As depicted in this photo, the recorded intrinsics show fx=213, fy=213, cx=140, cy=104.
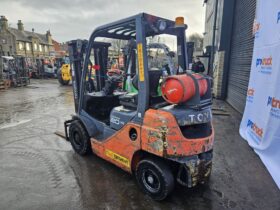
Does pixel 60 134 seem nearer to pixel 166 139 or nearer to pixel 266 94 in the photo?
pixel 166 139

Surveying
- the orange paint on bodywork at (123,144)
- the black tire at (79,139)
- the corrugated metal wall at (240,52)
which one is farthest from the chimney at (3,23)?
the orange paint on bodywork at (123,144)

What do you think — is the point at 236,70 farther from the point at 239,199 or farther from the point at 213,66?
the point at 239,199

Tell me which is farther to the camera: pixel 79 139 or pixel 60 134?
pixel 60 134

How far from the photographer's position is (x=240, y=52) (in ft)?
25.9

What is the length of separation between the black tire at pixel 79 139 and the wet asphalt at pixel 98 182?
0.14m

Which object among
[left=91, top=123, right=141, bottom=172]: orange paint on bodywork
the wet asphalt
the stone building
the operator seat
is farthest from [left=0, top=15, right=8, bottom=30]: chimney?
the operator seat

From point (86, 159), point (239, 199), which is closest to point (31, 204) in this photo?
point (86, 159)

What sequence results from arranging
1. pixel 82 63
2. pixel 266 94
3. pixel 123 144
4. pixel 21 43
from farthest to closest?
pixel 21 43, pixel 266 94, pixel 82 63, pixel 123 144

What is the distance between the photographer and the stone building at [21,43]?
34344 millimetres

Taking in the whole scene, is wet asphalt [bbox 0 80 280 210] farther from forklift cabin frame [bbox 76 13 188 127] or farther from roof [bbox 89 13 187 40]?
roof [bbox 89 13 187 40]

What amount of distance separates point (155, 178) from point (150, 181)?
101mm

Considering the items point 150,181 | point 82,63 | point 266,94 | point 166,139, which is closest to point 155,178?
point 150,181

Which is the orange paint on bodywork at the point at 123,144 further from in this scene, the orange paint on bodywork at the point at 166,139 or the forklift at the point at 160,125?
the orange paint on bodywork at the point at 166,139

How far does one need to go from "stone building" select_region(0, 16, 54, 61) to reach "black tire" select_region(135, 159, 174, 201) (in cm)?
3344
